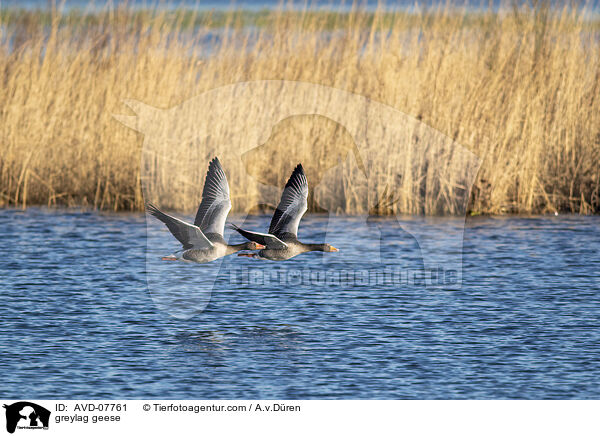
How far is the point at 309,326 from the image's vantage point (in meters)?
8.60

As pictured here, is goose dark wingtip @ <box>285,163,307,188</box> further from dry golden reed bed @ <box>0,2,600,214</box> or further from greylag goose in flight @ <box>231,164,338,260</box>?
dry golden reed bed @ <box>0,2,600,214</box>

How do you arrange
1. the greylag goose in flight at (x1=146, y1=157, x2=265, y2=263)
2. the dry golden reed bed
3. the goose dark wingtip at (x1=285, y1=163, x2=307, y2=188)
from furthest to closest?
the dry golden reed bed < the goose dark wingtip at (x1=285, y1=163, x2=307, y2=188) < the greylag goose in flight at (x1=146, y1=157, x2=265, y2=263)

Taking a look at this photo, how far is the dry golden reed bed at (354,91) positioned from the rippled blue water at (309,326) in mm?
1422

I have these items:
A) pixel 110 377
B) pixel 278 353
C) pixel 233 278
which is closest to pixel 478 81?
pixel 233 278

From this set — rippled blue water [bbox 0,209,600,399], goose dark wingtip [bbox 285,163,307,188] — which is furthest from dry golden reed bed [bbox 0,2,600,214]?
goose dark wingtip [bbox 285,163,307,188]

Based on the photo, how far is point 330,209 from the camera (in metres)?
14.1

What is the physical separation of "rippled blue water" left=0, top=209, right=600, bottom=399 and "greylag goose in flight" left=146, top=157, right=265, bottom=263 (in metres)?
0.83

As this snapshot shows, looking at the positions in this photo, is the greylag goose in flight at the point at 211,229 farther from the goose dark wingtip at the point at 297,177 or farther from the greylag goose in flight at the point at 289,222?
the goose dark wingtip at the point at 297,177

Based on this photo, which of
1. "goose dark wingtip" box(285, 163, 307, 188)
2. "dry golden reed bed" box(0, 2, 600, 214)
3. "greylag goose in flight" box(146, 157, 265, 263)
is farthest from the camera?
"dry golden reed bed" box(0, 2, 600, 214)

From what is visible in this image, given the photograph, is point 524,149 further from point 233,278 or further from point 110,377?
point 110,377

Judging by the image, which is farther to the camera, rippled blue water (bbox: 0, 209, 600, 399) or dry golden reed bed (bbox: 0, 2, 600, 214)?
dry golden reed bed (bbox: 0, 2, 600, 214)

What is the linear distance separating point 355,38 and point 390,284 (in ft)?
16.7

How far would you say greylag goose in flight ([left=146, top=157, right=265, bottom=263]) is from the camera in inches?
275

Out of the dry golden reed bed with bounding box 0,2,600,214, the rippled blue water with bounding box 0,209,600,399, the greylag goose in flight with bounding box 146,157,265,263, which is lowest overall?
the rippled blue water with bounding box 0,209,600,399
